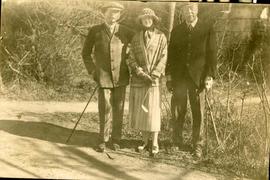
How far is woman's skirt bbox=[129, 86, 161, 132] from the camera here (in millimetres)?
4707

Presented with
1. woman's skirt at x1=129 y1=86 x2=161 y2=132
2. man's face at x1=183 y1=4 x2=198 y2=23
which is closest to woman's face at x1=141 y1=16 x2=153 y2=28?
man's face at x1=183 y1=4 x2=198 y2=23

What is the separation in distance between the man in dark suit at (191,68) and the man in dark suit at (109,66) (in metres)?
0.41

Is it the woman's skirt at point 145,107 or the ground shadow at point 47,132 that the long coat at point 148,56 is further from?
the ground shadow at point 47,132

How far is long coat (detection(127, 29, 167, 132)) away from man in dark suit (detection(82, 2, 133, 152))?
0.08 m

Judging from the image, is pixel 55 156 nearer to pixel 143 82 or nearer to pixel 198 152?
pixel 143 82

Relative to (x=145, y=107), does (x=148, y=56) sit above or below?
above

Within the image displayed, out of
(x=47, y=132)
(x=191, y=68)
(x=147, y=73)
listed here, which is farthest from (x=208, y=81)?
(x=47, y=132)

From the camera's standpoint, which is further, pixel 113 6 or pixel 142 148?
pixel 142 148

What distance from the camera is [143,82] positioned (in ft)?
15.4

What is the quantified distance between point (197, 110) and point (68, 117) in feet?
3.72

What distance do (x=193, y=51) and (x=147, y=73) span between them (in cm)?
44

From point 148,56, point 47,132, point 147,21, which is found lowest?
point 47,132

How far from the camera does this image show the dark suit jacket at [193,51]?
4637 mm

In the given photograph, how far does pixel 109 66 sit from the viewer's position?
4738 mm
